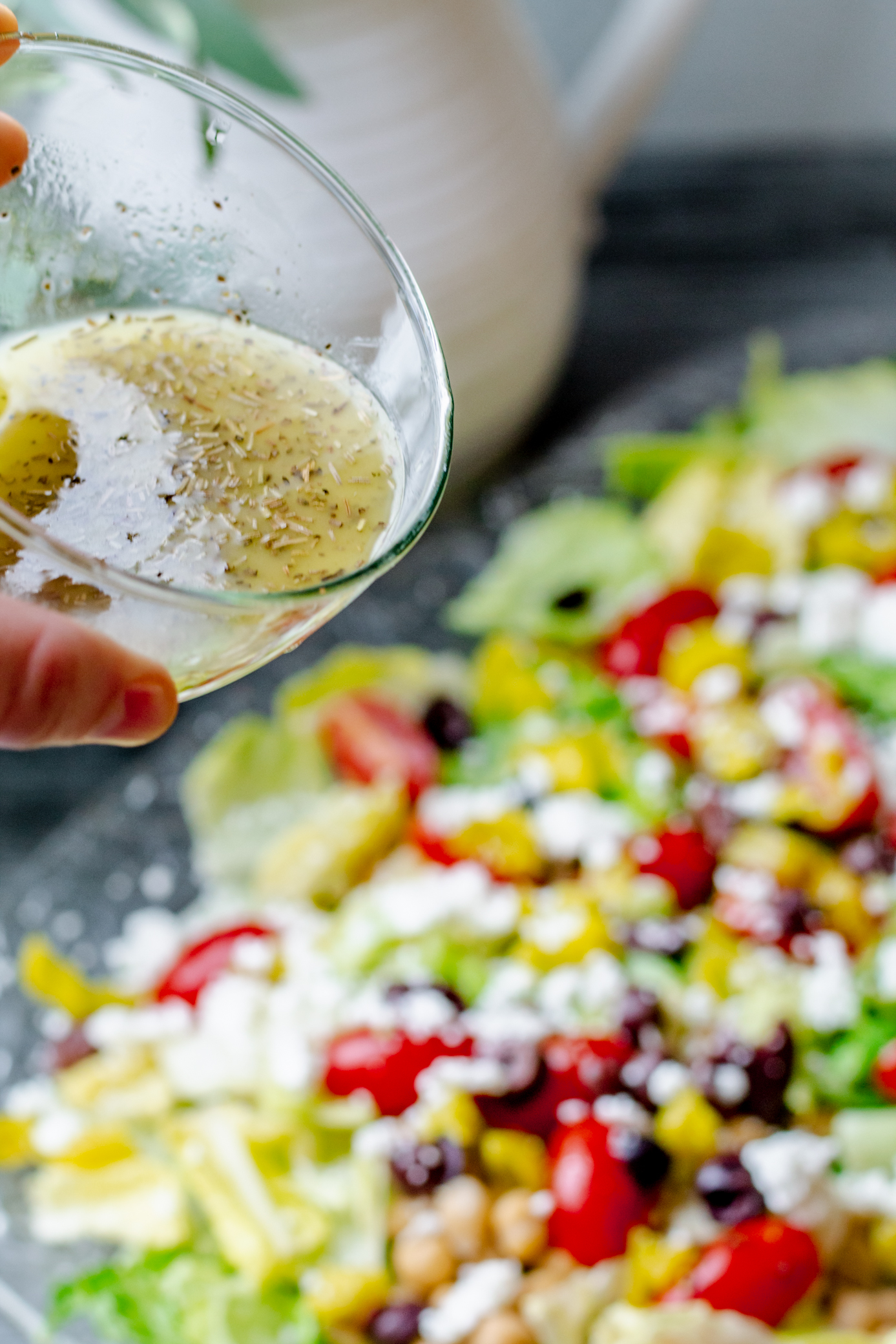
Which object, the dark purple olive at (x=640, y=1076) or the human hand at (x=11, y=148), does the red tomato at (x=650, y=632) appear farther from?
the human hand at (x=11, y=148)

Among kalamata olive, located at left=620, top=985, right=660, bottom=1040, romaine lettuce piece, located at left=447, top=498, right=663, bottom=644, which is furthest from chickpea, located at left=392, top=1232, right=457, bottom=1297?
romaine lettuce piece, located at left=447, top=498, right=663, bottom=644

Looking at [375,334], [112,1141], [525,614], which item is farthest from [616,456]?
[375,334]

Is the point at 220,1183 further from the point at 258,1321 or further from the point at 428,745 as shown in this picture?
the point at 428,745

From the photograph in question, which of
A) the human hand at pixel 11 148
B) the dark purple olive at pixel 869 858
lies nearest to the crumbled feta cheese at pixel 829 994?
the dark purple olive at pixel 869 858

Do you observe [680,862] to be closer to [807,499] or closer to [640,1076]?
[640,1076]

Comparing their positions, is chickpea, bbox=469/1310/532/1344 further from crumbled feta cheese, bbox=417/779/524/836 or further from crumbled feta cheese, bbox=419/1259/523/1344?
crumbled feta cheese, bbox=417/779/524/836

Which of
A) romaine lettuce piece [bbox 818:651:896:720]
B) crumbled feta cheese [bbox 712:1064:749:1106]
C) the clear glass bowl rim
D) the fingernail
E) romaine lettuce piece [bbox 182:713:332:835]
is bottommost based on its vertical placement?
romaine lettuce piece [bbox 818:651:896:720]
